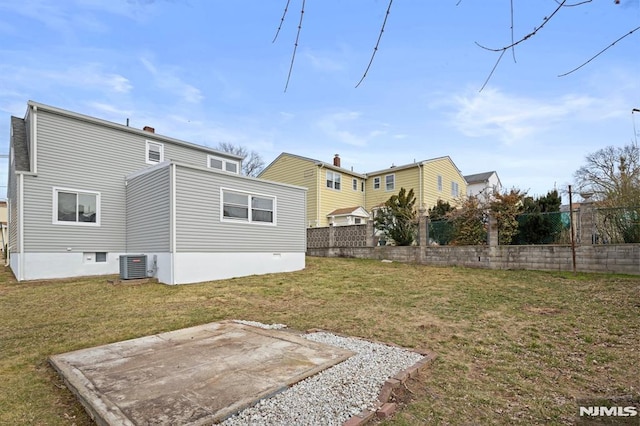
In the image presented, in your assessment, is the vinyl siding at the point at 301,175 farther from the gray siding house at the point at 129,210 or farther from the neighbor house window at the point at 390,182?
the gray siding house at the point at 129,210

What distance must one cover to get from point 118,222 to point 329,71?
42.2 ft

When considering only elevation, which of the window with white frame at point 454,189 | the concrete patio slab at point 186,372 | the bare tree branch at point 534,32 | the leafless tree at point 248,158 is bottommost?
the concrete patio slab at point 186,372

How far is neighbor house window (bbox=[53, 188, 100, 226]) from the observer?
12.0 m

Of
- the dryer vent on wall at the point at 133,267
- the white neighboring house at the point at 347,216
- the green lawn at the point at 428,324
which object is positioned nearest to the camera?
the green lawn at the point at 428,324

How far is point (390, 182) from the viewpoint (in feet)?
79.6

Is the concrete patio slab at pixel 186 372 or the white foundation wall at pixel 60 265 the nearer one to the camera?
the concrete patio slab at pixel 186 372

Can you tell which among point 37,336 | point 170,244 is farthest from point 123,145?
point 37,336

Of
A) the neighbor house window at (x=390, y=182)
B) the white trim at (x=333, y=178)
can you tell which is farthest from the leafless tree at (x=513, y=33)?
the neighbor house window at (x=390, y=182)

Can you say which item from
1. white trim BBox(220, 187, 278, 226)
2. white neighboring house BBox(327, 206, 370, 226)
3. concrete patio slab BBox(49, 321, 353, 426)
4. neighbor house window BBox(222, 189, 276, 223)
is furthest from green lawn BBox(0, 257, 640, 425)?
white neighboring house BBox(327, 206, 370, 226)

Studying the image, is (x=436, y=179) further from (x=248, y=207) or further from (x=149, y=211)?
(x=149, y=211)

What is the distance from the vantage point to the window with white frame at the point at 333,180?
75.2 feet

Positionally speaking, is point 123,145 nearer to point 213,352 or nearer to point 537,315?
point 213,352

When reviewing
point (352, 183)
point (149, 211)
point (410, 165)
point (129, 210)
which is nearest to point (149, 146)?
point (129, 210)

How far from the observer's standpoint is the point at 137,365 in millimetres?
3803
